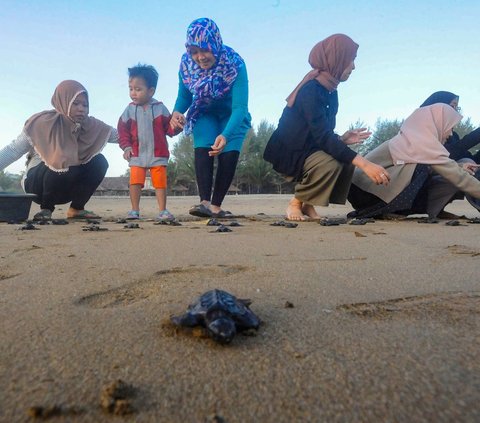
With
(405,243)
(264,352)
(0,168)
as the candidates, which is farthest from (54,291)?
(0,168)

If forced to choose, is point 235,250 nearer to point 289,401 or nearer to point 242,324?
point 242,324

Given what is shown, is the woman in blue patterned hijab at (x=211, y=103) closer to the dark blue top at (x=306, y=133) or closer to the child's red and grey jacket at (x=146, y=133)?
the child's red and grey jacket at (x=146, y=133)

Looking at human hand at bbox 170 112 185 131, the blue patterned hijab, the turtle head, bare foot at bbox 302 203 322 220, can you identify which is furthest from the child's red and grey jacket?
the turtle head

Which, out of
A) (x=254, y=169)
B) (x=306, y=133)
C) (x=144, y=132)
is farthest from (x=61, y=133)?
(x=254, y=169)

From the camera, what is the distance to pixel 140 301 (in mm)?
1256

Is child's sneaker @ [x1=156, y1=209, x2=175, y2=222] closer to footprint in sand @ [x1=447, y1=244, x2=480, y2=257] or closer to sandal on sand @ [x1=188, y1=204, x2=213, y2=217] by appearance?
sandal on sand @ [x1=188, y1=204, x2=213, y2=217]

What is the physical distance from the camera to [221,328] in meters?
0.90

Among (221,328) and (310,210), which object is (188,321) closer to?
(221,328)

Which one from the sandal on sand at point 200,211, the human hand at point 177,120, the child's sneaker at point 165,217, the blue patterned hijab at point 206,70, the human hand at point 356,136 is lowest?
the child's sneaker at point 165,217

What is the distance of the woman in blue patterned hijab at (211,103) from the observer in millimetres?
3969

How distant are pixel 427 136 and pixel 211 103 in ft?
7.25

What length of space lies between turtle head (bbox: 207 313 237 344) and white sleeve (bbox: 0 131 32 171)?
168 inches

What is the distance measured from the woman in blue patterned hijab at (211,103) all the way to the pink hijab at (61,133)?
1173 mm

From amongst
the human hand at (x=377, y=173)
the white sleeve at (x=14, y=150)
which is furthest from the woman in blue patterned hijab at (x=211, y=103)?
the white sleeve at (x=14, y=150)
